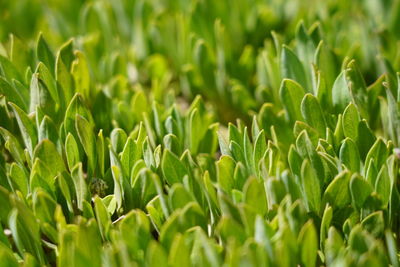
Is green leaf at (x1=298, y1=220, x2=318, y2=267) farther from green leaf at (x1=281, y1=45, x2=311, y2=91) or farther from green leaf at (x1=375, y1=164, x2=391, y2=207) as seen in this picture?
green leaf at (x1=281, y1=45, x2=311, y2=91)

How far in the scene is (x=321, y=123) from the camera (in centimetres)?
182

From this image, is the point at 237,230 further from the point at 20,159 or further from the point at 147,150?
the point at 20,159

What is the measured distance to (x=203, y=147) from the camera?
6.55 feet

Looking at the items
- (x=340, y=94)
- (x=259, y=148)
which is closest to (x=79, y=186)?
(x=259, y=148)

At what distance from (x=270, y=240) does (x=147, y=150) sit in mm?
474

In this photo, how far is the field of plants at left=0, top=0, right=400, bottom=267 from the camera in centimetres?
144

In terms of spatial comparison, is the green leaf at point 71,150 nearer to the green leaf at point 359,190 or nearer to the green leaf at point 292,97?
the green leaf at point 292,97

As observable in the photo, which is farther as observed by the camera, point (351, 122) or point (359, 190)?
point (351, 122)

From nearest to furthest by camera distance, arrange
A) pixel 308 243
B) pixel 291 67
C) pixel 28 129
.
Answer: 1. pixel 308 243
2. pixel 28 129
3. pixel 291 67

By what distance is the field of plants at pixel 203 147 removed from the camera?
4.73ft

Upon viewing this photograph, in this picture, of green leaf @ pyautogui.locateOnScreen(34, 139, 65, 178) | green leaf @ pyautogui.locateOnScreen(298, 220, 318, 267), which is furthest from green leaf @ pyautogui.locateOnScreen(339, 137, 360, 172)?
green leaf @ pyautogui.locateOnScreen(34, 139, 65, 178)

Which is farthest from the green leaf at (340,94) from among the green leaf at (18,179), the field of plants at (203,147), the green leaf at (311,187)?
the green leaf at (18,179)

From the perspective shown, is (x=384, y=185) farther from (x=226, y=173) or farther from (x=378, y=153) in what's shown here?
(x=226, y=173)

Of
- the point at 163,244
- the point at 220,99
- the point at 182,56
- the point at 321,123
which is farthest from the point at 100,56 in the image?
the point at 163,244
